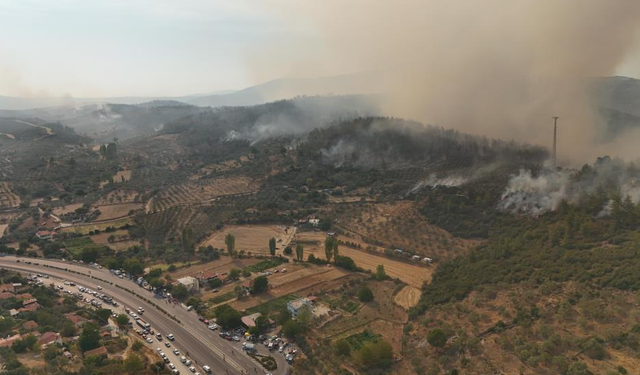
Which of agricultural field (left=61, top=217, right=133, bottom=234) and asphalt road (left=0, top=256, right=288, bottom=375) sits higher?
agricultural field (left=61, top=217, right=133, bottom=234)

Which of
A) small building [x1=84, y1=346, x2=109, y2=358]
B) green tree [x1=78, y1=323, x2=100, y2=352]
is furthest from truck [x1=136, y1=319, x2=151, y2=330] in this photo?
small building [x1=84, y1=346, x2=109, y2=358]

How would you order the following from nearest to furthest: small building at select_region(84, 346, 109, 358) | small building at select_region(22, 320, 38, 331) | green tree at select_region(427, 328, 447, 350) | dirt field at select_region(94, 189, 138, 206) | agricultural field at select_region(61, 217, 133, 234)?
green tree at select_region(427, 328, 447, 350) < small building at select_region(84, 346, 109, 358) < small building at select_region(22, 320, 38, 331) < agricultural field at select_region(61, 217, 133, 234) < dirt field at select_region(94, 189, 138, 206)

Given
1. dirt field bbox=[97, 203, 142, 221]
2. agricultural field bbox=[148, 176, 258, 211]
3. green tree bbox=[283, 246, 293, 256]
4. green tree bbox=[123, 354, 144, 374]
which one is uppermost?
agricultural field bbox=[148, 176, 258, 211]

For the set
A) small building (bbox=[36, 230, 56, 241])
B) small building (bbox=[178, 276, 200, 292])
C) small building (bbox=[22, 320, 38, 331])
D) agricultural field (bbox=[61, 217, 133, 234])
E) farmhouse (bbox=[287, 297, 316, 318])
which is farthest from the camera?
agricultural field (bbox=[61, 217, 133, 234])

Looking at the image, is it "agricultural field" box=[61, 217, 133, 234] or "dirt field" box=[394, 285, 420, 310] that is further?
"agricultural field" box=[61, 217, 133, 234]

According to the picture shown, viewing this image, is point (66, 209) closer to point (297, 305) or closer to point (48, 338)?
point (48, 338)

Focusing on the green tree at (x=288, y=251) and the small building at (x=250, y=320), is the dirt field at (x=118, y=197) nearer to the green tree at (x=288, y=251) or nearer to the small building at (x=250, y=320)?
the green tree at (x=288, y=251)

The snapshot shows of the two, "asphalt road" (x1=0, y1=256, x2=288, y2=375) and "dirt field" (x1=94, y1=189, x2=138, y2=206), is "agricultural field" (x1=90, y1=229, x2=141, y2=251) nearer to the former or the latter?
"asphalt road" (x1=0, y1=256, x2=288, y2=375)

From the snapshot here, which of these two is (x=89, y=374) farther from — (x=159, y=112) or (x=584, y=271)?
(x=159, y=112)
